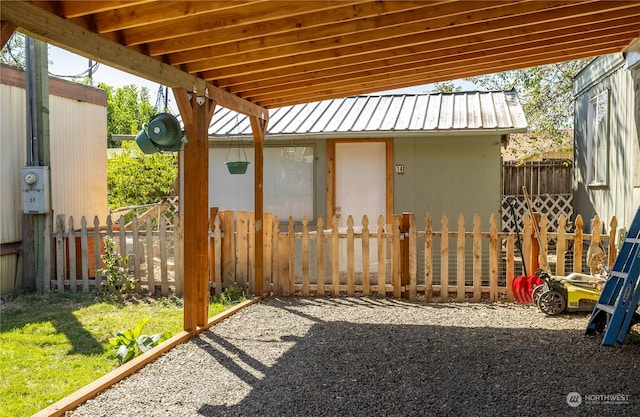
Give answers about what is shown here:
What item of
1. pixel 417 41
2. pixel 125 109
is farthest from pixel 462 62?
pixel 125 109

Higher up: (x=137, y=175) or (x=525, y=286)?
(x=137, y=175)

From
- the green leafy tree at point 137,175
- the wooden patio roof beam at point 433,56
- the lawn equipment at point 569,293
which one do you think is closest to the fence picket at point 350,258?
the wooden patio roof beam at point 433,56

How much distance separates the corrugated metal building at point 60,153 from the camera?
28.4 feet

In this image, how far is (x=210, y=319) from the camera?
6484 mm

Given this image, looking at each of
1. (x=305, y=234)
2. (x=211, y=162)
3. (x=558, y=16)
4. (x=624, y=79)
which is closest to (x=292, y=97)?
(x=305, y=234)

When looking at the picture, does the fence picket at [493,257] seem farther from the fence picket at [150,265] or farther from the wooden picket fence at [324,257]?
the fence picket at [150,265]

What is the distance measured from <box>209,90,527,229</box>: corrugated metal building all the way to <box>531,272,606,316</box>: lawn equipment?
9.21 feet

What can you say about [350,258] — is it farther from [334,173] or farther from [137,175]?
[137,175]

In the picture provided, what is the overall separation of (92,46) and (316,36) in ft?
6.02

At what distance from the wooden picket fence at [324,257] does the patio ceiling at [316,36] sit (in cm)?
204

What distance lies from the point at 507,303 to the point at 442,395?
386 centimetres

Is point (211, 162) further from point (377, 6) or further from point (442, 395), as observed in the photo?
point (442, 395)

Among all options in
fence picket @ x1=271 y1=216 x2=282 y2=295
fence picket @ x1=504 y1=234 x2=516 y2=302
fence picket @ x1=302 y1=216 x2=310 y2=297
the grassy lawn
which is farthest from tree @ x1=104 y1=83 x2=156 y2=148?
fence picket @ x1=504 y1=234 x2=516 y2=302

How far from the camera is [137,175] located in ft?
66.1
